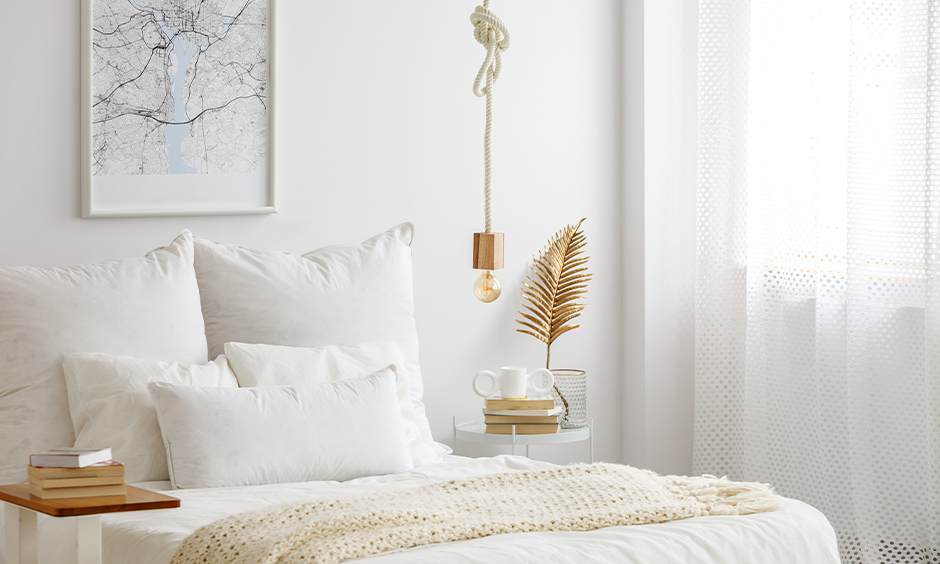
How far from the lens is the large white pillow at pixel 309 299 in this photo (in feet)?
9.00

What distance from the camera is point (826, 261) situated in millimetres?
3322

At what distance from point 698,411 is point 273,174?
67.6 inches

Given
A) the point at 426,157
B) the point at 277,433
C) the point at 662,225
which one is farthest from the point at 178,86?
the point at 662,225

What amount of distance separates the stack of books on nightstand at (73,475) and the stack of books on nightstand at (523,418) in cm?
147

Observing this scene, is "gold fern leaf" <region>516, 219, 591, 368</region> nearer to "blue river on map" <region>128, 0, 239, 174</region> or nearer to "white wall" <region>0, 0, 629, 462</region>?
"white wall" <region>0, 0, 629, 462</region>

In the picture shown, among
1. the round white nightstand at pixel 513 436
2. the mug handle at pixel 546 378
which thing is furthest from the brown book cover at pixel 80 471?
the mug handle at pixel 546 378

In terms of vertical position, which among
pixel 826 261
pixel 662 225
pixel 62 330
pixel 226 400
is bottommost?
pixel 226 400

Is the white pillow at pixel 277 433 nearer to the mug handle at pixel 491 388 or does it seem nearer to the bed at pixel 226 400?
the bed at pixel 226 400

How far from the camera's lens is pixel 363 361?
2.69 metres

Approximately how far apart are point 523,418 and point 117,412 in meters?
1.27

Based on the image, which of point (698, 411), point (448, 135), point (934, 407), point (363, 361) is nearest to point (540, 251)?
point (448, 135)

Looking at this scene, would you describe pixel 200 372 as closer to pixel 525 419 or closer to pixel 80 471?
pixel 80 471

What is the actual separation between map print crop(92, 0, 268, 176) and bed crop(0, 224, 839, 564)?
343 millimetres

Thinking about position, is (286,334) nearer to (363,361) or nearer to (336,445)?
(363,361)
